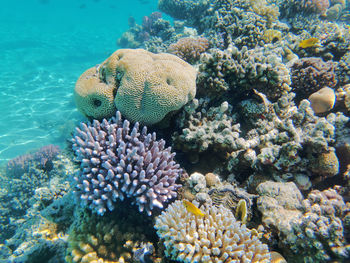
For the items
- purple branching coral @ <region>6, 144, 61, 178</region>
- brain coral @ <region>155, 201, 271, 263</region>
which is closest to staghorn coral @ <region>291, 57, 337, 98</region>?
brain coral @ <region>155, 201, 271, 263</region>

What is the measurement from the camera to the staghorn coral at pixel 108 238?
9.71 feet

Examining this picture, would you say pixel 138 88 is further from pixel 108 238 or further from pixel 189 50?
pixel 189 50

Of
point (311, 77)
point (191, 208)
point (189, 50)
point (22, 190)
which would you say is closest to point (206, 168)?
point (191, 208)

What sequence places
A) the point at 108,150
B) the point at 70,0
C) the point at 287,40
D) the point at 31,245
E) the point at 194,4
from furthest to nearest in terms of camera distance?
the point at 70,0
the point at 194,4
the point at 287,40
the point at 31,245
the point at 108,150

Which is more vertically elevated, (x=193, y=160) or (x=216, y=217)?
(x=193, y=160)

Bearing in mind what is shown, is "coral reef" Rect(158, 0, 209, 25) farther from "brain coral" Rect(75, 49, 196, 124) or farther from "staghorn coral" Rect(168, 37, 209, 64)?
"brain coral" Rect(75, 49, 196, 124)

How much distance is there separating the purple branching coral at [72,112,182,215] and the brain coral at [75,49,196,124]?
0.47m

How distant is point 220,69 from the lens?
12.8 feet

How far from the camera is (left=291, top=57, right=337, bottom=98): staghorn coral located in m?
4.54

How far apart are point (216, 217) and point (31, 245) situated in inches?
140

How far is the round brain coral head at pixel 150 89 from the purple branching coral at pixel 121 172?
40cm

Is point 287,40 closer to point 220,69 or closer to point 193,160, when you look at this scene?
point 220,69

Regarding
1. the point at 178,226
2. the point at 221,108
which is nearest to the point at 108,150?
the point at 178,226

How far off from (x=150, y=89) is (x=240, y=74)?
1.85 m
